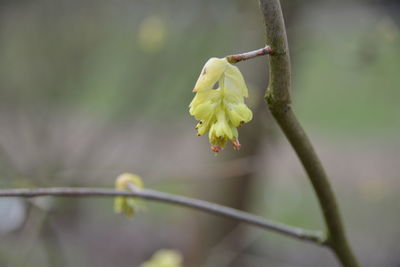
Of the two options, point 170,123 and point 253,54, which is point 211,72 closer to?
point 253,54

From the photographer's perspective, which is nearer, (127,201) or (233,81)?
(233,81)

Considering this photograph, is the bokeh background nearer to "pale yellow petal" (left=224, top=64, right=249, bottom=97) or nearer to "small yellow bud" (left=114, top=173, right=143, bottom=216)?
"small yellow bud" (left=114, top=173, right=143, bottom=216)

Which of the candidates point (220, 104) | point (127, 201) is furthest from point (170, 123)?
point (220, 104)

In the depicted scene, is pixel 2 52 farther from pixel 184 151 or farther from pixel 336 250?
pixel 336 250

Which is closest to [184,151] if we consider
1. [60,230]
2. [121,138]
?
[121,138]

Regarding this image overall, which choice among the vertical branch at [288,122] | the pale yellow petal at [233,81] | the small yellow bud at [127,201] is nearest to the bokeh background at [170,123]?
the small yellow bud at [127,201]

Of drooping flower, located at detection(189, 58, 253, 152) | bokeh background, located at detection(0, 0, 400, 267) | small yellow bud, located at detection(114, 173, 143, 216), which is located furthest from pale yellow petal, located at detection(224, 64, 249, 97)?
bokeh background, located at detection(0, 0, 400, 267)
